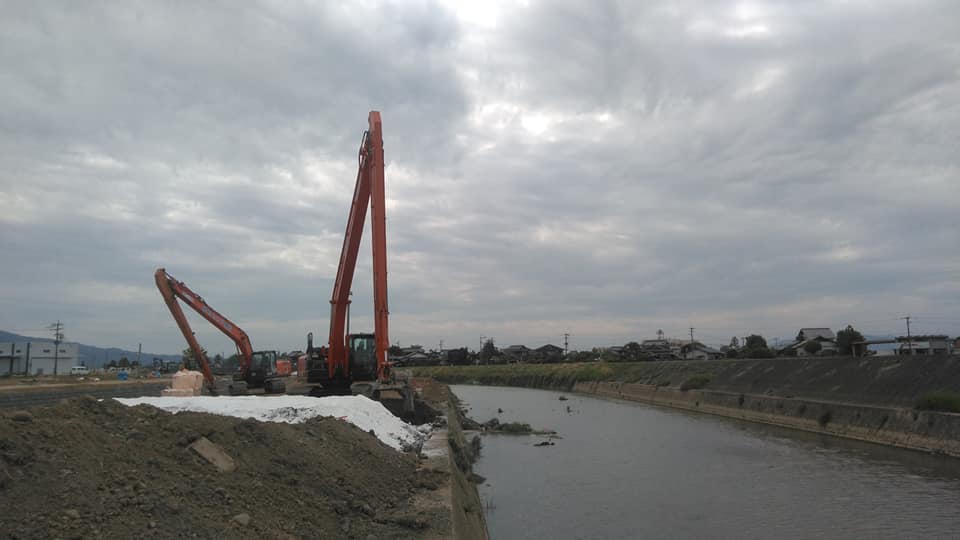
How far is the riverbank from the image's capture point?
75.9 ft

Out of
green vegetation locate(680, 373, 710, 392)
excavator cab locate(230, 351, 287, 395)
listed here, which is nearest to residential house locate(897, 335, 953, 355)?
green vegetation locate(680, 373, 710, 392)

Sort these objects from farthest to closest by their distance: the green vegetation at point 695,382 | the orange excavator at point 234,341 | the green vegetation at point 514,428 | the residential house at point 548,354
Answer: the residential house at point 548,354 < the green vegetation at point 695,382 < the green vegetation at point 514,428 < the orange excavator at point 234,341

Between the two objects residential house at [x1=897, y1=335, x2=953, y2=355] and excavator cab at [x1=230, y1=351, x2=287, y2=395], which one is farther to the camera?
residential house at [x1=897, y1=335, x2=953, y2=355]

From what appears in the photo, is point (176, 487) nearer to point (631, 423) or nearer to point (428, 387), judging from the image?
point (631, 423)

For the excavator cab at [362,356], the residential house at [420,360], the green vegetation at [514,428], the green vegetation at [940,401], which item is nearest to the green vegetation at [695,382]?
the green vegetation at [514,428]

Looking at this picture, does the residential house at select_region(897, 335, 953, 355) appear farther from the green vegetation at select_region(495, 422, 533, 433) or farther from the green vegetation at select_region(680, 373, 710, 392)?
the green vegetation at select_region(495, 422, 533, 433)

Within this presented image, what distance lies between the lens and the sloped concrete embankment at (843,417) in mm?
21716

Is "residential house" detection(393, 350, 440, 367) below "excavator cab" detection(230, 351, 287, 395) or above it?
below

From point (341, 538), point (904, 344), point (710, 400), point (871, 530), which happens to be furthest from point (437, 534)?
point (904, 344)

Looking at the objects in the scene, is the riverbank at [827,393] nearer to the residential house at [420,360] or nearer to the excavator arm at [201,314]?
the excavator arm at [201,314]

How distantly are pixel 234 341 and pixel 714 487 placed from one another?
21362 mm

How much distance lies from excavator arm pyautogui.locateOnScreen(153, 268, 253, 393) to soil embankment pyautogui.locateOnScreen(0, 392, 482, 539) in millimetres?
19021

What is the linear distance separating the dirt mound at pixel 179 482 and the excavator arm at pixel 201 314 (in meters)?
19.0

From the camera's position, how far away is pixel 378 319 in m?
20.9
